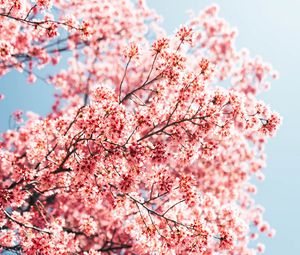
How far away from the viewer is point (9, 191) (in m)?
6.59

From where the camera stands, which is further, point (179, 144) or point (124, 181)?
point (179, 144)

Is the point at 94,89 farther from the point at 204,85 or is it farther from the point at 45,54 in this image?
the point at 45,54

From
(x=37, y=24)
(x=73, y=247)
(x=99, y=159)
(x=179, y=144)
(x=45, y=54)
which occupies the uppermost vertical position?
(x=45, y=54)

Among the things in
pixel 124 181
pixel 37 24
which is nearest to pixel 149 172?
pixel 124 181

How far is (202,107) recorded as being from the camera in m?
7.05

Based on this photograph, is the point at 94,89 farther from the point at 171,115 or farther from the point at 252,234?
the point at 252,234

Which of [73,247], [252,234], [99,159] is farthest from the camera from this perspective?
[252,234]

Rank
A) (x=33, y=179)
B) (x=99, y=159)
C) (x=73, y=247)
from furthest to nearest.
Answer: (x=73, y=247) < (x=33, y=179) < (x=99, y=159)

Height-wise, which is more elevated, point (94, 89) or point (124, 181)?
point (94, 89)

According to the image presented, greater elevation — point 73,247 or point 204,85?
point 204,85

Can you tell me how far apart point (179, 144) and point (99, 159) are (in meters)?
1.52

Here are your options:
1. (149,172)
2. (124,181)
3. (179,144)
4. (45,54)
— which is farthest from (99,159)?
(45,54)

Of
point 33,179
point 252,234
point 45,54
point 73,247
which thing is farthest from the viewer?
point 252,234

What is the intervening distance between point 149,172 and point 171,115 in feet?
3.67
